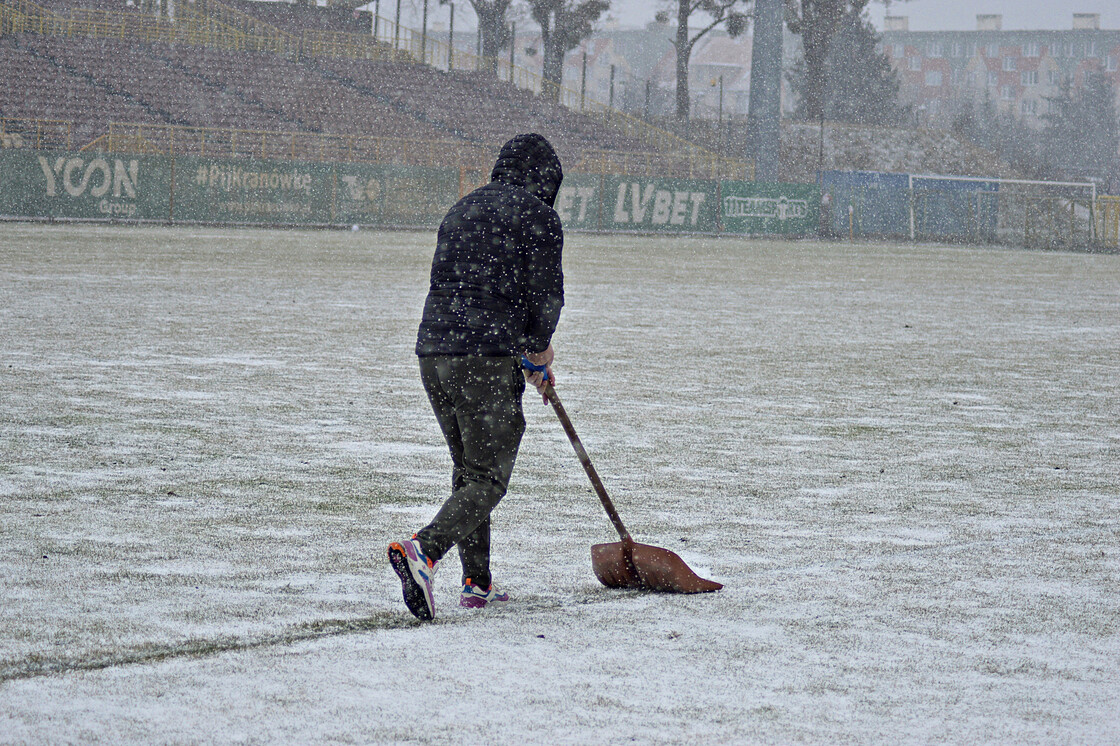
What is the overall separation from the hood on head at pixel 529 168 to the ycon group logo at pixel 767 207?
44.0 metres

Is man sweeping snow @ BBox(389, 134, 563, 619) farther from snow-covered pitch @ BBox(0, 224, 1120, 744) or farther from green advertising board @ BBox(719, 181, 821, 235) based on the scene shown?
green advertising board @ BBox(719, 181, 821, 235)

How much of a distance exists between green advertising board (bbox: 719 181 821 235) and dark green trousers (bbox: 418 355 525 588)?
44.2 meters

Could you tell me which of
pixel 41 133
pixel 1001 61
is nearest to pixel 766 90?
pixel 41 133

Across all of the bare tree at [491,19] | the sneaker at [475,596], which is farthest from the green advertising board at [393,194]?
the sneaker at [475,596]

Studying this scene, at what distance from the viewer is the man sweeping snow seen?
16.5 feet

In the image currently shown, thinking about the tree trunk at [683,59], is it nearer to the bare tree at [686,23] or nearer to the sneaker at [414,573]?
the bare tree at [686,23]

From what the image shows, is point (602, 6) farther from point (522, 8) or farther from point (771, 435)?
point (771, 435)

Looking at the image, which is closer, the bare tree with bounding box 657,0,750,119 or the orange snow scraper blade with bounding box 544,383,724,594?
the orange snow scraper blade with bounding box 544,383,724,594

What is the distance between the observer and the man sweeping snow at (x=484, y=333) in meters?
5.02

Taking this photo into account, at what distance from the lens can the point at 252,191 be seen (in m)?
40.2

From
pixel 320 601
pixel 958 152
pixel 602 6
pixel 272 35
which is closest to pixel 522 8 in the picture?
pixel 602 6

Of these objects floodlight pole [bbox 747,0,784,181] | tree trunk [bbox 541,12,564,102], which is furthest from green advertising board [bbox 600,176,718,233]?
tree trunk [bbox 541,12,564,102]

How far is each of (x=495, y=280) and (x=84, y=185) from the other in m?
34.9

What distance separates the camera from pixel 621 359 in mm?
13617
